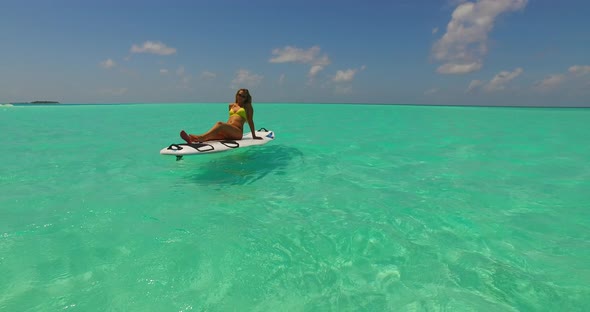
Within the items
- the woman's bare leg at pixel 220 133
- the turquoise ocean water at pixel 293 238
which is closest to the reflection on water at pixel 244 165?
the turquoise ocean water at pixel 293 238

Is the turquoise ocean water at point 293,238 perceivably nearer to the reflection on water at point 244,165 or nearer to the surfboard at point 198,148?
the reflection on water at point 244,165

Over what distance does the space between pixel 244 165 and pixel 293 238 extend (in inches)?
194

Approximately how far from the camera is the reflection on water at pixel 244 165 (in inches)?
297

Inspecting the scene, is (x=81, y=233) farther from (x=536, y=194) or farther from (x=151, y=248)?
(x=536, y=194)

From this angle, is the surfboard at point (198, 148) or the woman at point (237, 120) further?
the woman at point (237, 120)

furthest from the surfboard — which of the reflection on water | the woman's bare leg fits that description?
the reflection on water

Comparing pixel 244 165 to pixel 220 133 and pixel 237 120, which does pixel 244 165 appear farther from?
pixel 237 120

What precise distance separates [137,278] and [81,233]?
189cm

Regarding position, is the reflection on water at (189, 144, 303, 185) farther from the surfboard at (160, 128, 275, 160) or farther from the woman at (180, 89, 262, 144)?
the woman at (180, 89, 262, 144)

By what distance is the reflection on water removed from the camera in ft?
24.7

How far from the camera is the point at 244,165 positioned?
8.91 metres

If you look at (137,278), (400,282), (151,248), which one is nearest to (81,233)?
(151,248)

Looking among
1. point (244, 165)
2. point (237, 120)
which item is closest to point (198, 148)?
point (244, 165)

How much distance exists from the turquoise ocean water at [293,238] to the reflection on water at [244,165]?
0.34 feet
